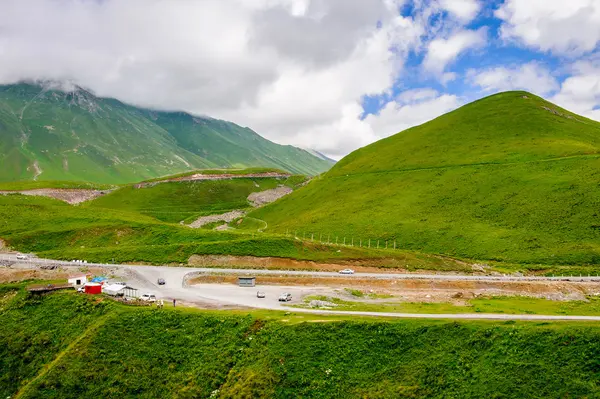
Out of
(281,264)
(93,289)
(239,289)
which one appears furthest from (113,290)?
(281,264)

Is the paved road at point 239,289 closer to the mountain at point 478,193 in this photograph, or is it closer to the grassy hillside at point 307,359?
the grassy hillside at point 307,359

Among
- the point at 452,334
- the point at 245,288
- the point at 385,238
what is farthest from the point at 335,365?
the point at 385,238

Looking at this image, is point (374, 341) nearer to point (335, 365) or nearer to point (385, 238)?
point (335, 365)

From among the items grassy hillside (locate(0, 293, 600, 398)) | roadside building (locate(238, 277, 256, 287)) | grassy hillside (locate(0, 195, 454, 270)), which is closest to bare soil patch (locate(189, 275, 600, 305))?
roadside building (locate(238, 277, 256, 287))

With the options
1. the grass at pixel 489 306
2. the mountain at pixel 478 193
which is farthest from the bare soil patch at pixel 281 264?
the grass at pixel 489 306

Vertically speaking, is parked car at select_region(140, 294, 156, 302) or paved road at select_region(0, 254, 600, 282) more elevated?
paved road at select_region(0, 254, 600, 282)

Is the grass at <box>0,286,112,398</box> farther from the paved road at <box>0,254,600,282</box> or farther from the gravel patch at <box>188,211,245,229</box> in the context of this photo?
the gravel patch at <box>188,211,245,229</box>

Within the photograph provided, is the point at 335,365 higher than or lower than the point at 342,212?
lower
